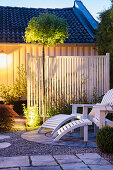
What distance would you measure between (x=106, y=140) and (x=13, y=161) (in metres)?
1.69

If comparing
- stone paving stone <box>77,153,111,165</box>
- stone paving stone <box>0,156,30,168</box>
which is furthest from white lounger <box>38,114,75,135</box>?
stone paving stone <box>0,156,30,168</box>

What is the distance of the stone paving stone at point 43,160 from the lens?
15.4 feet

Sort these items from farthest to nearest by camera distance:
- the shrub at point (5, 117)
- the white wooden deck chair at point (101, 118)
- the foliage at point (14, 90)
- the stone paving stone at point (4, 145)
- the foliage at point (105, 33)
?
the foliage at point (14, 90), the foliage at point (105, 33), the shrub at point (5, 117), the white wooden deck chair at point (101, 118), the stone paving stone at point (4, 145)

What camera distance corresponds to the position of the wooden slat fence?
922 cm

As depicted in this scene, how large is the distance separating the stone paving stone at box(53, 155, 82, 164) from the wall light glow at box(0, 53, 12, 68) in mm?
7300

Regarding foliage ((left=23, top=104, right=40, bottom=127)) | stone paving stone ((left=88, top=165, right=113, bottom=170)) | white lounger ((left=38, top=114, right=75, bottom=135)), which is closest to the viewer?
stone paving stone ((left=88, top=165, right=113, bottom=170))

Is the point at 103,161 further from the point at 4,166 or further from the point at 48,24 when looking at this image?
the point at 48,24

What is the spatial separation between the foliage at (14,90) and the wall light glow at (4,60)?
0.62 meters

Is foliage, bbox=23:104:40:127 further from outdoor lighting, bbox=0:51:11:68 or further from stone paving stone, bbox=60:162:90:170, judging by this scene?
stone paving stone, bbox=60:162:90:170

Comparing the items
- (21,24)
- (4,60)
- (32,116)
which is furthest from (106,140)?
(21,24)

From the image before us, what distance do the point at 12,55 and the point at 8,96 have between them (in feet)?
5.48

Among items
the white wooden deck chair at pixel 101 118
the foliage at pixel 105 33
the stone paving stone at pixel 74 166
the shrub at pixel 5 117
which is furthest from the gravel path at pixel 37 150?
the foliage at pixel 105 33

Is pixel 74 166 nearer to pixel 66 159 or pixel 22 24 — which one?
pixel 66 159

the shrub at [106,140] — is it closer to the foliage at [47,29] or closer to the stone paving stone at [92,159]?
the stone paving stone at [92,159]
